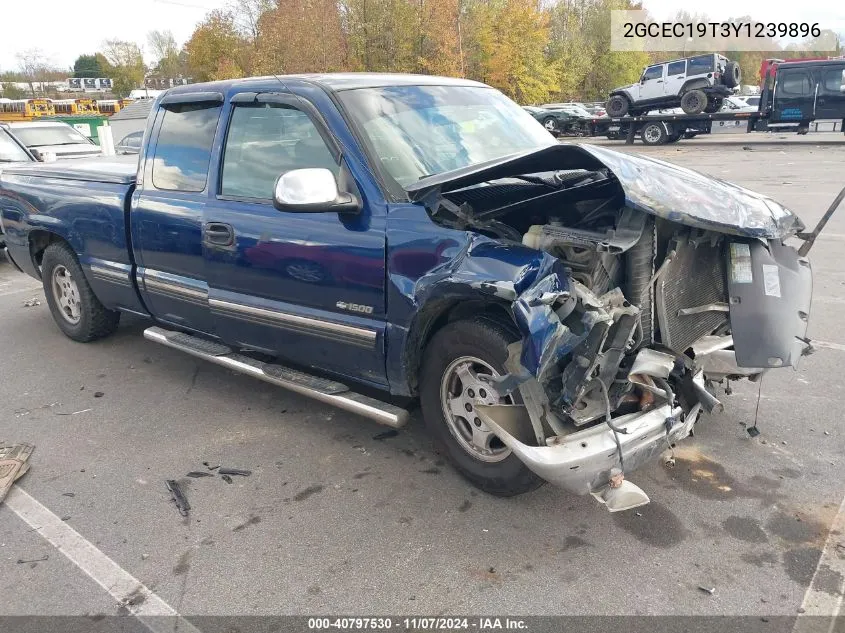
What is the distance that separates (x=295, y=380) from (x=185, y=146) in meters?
1.78

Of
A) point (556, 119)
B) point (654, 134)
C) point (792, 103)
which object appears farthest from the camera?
point (556, 119)

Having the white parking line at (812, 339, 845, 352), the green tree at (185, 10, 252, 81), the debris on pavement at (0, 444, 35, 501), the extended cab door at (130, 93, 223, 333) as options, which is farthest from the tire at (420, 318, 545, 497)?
the green tree at (185, 10, 252, 81)

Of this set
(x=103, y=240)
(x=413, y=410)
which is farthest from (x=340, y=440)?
(x=103, y=240)

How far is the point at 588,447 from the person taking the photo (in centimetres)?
275

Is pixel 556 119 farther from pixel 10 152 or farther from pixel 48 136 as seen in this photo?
pixel 10 152

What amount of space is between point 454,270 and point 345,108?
1.17 metres

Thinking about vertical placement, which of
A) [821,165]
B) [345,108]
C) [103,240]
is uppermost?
[345,108]

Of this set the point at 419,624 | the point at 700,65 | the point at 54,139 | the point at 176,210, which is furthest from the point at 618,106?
the point at 419,624

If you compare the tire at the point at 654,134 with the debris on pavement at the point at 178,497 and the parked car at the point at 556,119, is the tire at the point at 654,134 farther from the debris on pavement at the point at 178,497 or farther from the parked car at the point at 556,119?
the debris on pavement at the point at 178,497

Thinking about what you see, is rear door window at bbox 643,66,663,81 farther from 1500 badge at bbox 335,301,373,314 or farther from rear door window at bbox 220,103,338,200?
1500 badge at bbox 335,301,373,314

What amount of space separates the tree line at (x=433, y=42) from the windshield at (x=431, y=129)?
1128 inches

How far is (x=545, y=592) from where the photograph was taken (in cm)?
266

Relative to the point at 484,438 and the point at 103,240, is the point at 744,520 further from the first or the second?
the point at 103,240

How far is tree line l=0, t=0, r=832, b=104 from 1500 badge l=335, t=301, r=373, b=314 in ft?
96.9
